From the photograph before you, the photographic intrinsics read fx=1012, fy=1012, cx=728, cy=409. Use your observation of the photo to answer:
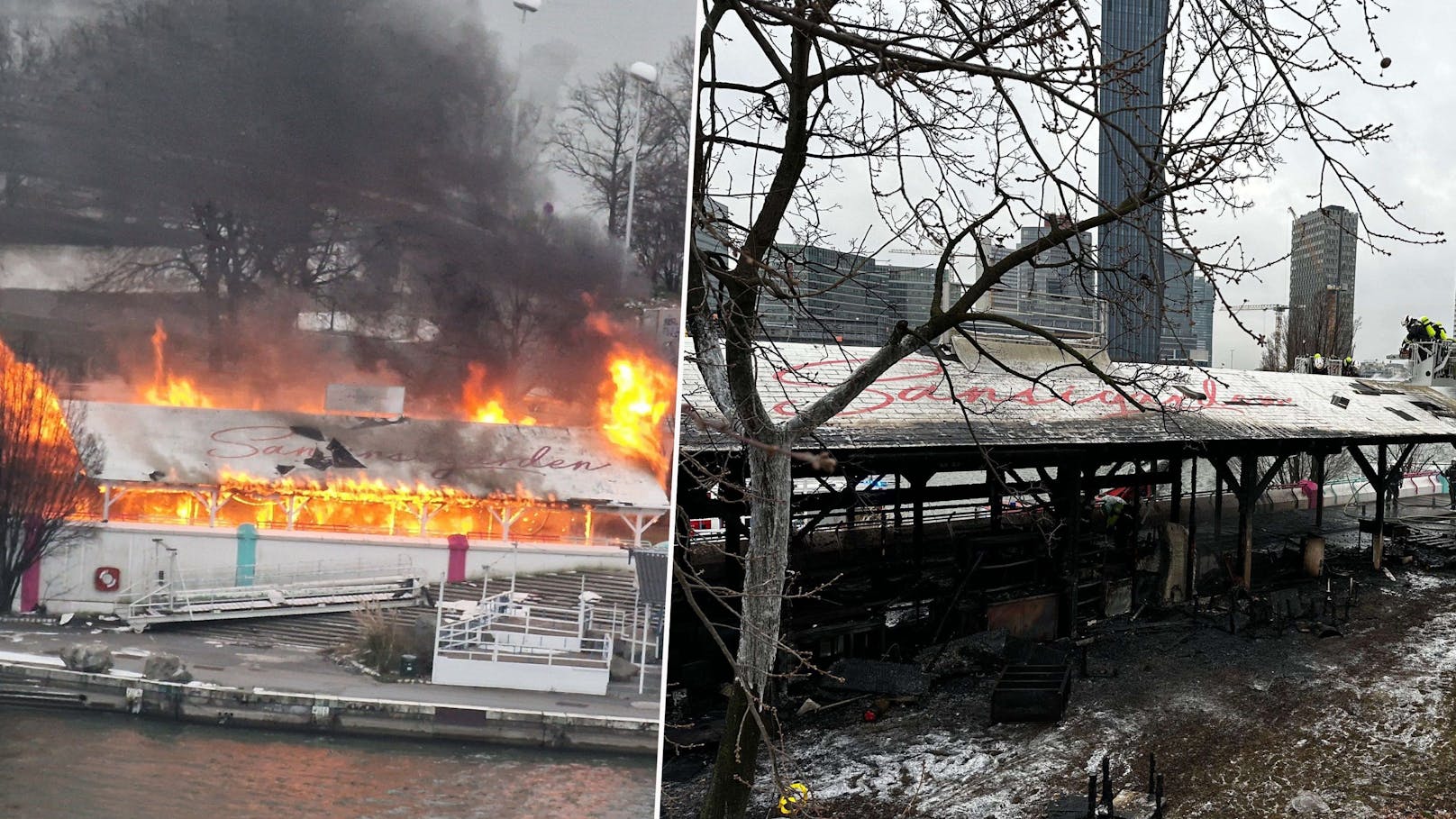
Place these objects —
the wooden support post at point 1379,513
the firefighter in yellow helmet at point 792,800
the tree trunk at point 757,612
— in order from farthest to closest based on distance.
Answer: the wooden support post at point 1379,513, the tree trunk at point 757,612, the firefighter in yellow helmet at point 792,800

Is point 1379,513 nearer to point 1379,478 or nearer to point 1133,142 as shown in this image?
point 1379,478

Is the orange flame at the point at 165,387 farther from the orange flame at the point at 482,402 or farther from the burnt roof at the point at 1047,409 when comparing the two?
the burnt roof at the point at 1047,409

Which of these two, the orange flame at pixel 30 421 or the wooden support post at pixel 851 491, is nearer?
the orange flame at pixel 30 421

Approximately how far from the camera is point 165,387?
8.69ft

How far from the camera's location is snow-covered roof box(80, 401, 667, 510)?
8.67ft

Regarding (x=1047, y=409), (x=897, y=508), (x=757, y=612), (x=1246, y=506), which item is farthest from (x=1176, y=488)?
(x=757, y=612)

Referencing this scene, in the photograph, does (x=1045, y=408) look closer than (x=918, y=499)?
Yes

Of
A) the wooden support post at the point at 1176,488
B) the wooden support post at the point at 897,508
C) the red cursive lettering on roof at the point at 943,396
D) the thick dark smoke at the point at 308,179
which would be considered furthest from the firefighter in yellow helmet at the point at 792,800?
the wooden support post at the point at 1176,488

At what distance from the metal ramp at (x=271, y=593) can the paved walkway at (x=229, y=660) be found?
2.4 inches

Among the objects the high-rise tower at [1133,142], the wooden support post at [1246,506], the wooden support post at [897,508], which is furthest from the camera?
the wooden support post at [1246,506]

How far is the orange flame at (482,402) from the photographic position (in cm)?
272

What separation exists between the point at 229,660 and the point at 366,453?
2.12 ft

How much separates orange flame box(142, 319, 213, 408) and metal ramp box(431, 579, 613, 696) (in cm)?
85

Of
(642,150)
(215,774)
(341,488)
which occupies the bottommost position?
(215,774)
